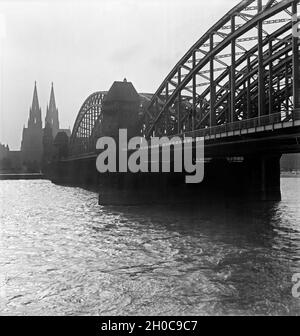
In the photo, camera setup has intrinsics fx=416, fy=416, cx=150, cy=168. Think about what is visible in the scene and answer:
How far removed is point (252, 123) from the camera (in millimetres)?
27656

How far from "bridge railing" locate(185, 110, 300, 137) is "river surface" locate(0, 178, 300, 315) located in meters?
6.34

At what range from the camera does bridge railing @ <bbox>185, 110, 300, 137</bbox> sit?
932 inches

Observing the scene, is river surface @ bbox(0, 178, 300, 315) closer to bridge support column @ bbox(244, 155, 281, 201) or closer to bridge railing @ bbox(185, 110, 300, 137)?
bridge railing @ bbox(185, 110, 300, 137)

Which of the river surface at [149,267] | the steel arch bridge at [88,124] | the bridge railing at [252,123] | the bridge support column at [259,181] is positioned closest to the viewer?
the river surface at [149,267]

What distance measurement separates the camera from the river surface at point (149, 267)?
35.2 ft

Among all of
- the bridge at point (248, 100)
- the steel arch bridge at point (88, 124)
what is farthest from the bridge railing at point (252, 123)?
the steel arch bridge at point (88, 124)

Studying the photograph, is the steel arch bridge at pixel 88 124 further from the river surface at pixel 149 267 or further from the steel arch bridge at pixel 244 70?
the river surface at pixel 149 267

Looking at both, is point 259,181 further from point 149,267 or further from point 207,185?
point 149,267

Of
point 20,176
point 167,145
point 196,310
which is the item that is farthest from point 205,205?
point 20,176

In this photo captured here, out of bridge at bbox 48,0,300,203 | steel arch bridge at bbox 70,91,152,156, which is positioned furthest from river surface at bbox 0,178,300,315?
steel arch bridge at bbox 70,91,152,156

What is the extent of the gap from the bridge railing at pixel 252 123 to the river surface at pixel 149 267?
634cm

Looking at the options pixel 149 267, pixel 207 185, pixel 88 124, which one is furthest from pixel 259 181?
pixel 88 124

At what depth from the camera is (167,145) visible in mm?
39188
